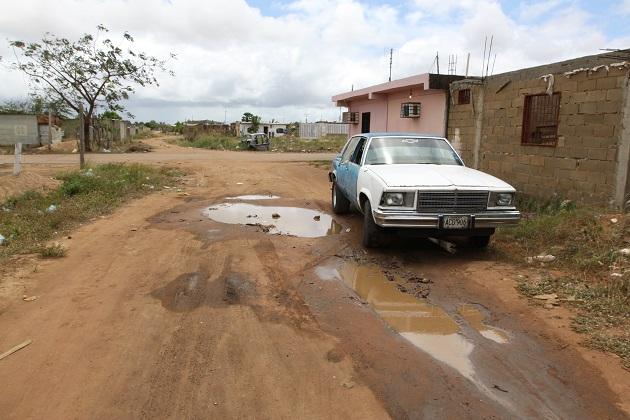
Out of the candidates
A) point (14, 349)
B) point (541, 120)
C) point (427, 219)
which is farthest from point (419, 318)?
point (541, 120)

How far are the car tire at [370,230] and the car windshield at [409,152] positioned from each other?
960mm

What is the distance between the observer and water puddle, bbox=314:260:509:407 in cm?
376

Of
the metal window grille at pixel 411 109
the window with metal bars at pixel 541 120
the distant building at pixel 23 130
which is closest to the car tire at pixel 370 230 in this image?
the window with metal bars at pixel 541 120

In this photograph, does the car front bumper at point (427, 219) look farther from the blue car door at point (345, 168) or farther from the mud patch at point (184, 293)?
the mud patch at point (184, 293)

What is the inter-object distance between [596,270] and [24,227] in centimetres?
786

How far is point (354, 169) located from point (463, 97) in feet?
19.5

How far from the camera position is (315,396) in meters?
3.14

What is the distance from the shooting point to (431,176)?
6.42 meters

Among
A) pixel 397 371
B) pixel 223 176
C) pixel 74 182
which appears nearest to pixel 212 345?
pixel 397 371

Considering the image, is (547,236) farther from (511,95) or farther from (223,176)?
(223,176)

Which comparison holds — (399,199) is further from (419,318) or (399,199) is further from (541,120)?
(541,120)

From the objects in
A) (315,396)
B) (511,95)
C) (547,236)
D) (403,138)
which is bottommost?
(315,396)

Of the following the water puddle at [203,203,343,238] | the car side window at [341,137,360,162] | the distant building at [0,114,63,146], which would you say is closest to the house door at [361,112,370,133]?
the water puddle at [203,203,343,238]

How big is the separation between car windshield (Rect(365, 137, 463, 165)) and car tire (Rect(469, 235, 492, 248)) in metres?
1.24
